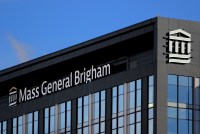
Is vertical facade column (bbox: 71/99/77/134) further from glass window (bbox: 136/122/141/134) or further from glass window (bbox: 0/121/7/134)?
glass window (bbox: 0/121/7/134)

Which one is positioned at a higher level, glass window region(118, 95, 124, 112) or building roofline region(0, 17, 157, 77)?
building roofline region(0, 17, 157, 77)

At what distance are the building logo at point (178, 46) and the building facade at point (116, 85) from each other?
11 cm

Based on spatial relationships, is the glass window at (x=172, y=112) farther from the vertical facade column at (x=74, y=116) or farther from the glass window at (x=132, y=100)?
the vertical facade column at (x=74, y=116)

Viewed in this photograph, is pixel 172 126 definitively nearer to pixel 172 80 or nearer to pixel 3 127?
pixel 172 80

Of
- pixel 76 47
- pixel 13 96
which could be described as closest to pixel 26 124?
pixel 13 96

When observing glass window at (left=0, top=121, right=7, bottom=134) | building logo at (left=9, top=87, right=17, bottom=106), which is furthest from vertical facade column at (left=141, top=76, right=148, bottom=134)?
glass window at (left=0, top=121, right=7, bottom=134)

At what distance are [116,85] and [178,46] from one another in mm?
10586

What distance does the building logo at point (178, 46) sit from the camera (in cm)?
11914

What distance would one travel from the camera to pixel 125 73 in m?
125

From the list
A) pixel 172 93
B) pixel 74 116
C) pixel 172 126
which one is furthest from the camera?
pixel 74 116

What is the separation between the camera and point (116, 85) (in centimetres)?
12638

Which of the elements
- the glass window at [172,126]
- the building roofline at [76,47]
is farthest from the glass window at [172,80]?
the building roofline at [76,47]

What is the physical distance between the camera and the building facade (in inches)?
4700

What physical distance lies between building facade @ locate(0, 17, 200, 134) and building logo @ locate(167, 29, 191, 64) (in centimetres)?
11
